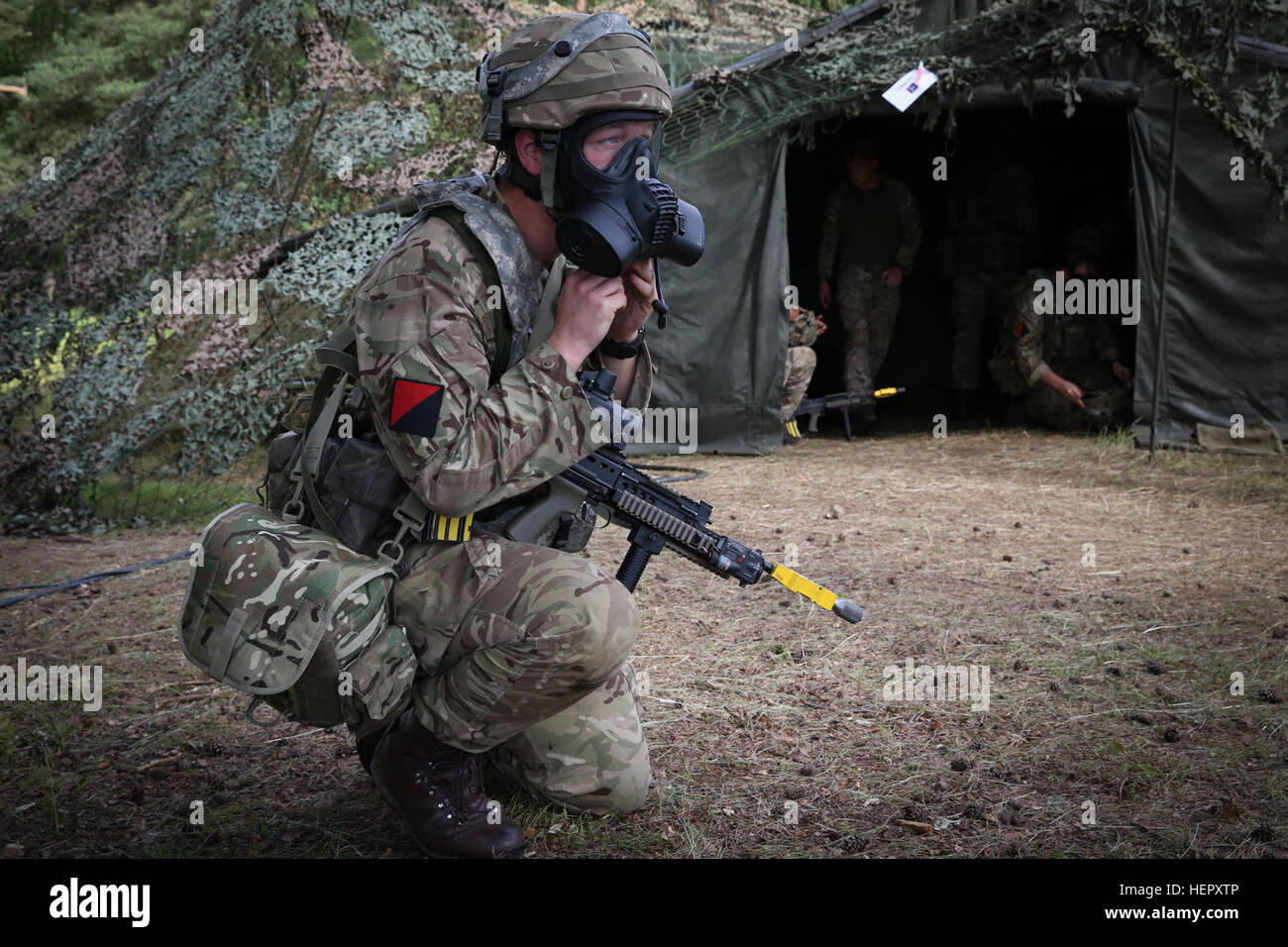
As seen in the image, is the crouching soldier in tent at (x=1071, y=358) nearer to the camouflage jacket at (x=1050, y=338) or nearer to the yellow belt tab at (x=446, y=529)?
the camouflage jacket at (x=1050, y=338)

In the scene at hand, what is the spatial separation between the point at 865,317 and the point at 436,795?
8367 millimetres

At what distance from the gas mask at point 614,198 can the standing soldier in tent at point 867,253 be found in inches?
305

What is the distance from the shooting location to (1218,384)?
8055mm

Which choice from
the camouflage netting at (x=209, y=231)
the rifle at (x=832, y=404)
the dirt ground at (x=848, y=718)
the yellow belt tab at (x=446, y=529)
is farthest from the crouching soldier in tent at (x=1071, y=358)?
the yellow belt tab at (x=446, y=529)

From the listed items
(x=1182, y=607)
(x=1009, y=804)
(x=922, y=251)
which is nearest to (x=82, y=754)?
(x=1009, y=804)

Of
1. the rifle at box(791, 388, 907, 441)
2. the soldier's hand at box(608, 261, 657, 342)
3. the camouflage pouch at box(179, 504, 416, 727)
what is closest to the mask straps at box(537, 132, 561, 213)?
the soldier's hand at box(608, 261, 657, 342)

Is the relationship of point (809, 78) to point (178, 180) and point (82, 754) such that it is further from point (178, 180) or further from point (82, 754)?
point (82, 754)

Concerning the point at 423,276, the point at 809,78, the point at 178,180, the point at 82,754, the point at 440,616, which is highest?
the point at 809,78

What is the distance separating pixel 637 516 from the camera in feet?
8.81

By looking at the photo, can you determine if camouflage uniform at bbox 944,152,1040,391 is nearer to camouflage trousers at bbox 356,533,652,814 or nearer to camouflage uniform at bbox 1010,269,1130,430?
camouflage uniform at bbox 1010,269,1130,430

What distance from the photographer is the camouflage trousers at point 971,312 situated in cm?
1038

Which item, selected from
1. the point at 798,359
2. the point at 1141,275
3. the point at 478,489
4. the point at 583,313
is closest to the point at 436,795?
the point at 478,489

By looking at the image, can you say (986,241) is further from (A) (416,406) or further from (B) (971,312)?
(A) (416,406)

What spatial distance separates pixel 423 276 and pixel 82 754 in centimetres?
193
